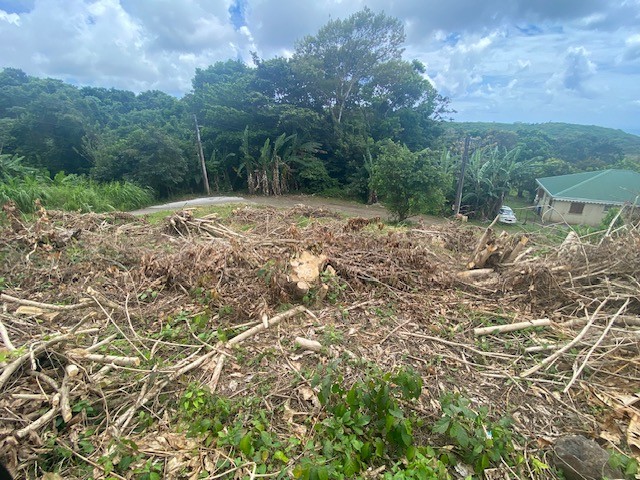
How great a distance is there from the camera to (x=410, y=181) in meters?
10.9

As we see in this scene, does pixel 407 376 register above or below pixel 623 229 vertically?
below

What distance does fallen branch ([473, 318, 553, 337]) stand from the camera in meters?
2.79

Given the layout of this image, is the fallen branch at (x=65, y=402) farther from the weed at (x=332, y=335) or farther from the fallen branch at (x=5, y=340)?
the weed at (x=332, y=335)

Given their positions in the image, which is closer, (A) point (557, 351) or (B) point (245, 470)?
(B) point (245, 470)

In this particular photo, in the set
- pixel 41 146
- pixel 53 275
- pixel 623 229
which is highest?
pixel 41 146

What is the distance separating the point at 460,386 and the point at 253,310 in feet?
6.12

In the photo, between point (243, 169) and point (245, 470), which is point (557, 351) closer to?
point (245, 470)

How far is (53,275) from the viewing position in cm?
376

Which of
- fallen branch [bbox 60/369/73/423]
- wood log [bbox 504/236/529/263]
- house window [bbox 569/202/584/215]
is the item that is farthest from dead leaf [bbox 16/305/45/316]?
house window [bbox 569/202/584/215]

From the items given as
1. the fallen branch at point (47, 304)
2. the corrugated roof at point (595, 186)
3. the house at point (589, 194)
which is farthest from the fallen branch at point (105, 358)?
the corrugated roof at point (595, 186)

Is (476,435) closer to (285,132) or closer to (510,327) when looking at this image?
(510,327)

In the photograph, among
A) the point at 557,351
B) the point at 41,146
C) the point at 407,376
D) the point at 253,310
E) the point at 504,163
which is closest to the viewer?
the point at 407,376

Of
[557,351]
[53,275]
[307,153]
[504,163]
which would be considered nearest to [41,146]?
[307,153]

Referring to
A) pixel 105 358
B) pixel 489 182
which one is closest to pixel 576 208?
pixel 489 182
